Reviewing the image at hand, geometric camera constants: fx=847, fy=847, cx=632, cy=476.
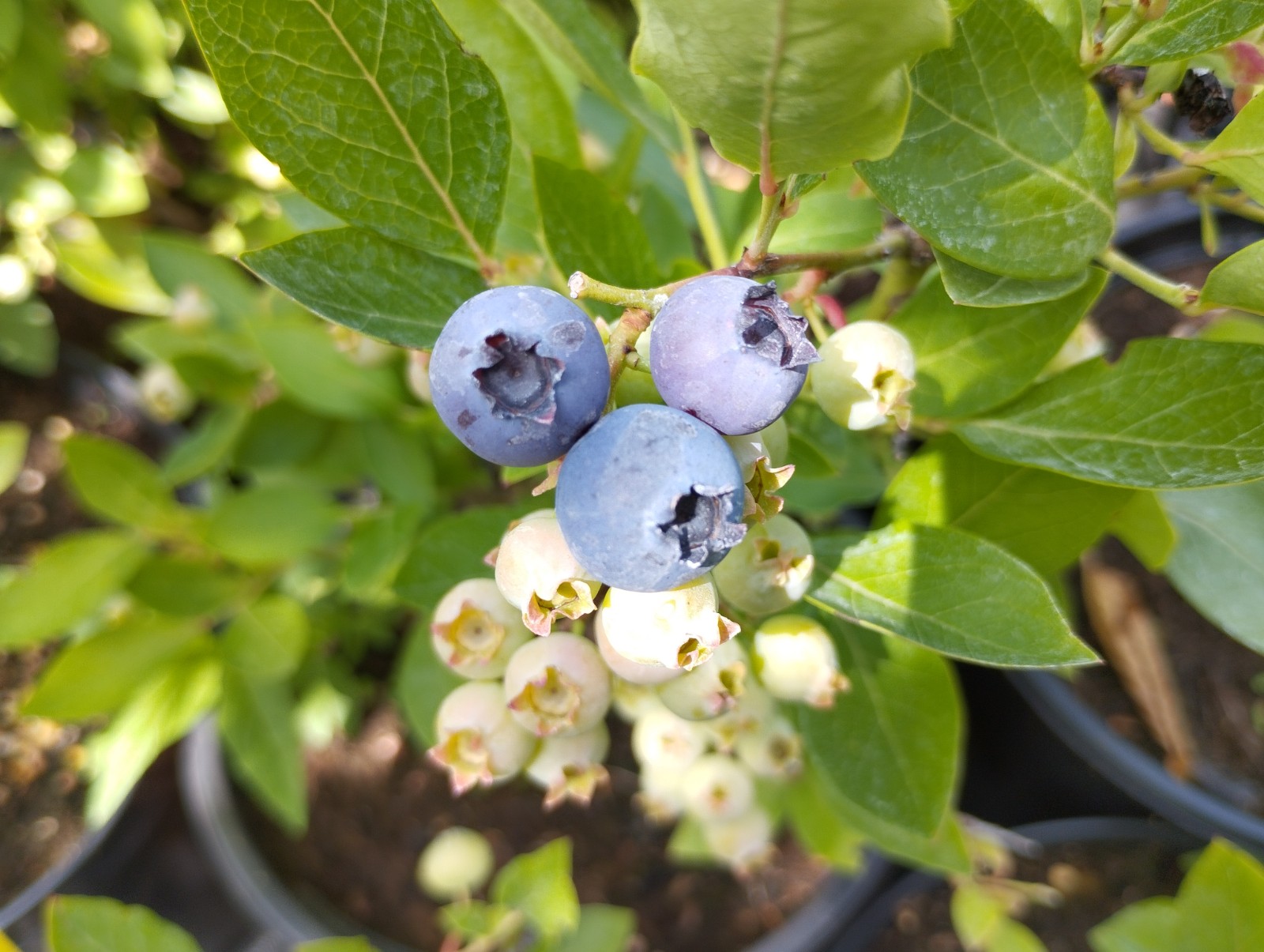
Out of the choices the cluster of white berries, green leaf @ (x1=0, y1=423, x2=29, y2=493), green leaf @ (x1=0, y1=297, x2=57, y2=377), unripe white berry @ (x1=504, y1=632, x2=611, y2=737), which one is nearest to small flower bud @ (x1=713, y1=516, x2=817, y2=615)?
the cluster of white berries

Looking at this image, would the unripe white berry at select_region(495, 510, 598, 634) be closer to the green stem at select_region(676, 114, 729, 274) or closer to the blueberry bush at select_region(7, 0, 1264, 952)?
the blueberry bush at select_region(7, 0, 1264, 952)

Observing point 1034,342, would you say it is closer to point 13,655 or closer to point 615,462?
point 615,462

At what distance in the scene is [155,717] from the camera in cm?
119

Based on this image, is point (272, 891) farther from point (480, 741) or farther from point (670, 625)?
point (670, 625)

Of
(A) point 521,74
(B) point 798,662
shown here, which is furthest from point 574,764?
(A) point 521,74

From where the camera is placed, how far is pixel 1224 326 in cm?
76

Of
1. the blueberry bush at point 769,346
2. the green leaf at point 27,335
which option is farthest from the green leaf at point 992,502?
the green leaf at point 27,335

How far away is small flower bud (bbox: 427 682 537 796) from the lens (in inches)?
23.4

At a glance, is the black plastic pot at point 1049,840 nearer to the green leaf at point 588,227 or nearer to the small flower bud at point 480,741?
the small flower bud at point 480,741

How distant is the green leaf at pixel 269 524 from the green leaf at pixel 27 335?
83 centimetres

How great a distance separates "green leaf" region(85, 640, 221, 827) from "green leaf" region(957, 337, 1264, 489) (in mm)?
1111

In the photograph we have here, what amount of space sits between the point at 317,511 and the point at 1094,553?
1.16 m

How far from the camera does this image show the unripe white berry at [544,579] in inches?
16.7

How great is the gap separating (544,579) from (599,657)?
0.53 feet
